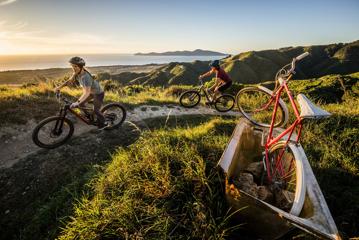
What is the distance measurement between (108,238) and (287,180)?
321 centimetres

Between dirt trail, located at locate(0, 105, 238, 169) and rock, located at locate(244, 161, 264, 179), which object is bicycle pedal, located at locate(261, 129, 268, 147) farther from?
dirt trail, located at locate(0, 105, 238, 169)

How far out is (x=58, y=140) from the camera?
759 centimetres

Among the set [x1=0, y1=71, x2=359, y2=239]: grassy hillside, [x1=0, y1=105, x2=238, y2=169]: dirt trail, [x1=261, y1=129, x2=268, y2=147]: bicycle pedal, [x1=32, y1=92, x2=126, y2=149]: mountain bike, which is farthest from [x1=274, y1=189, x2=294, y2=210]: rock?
[x1=32, y1=92, x2=126, y2=149]: mountain bike

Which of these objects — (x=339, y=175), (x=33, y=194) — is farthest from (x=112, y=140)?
(x=339, y=175)

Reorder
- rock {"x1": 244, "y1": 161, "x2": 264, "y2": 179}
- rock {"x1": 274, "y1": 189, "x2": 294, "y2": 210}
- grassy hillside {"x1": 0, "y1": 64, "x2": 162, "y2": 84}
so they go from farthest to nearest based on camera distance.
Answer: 1. grassy hillside {"x1": 0, "y1": 64, "x2": 162, "y2": 84}
2. rock {"x1": 244, "y1": 161, "x2": 264, "y2": 179}
3. rock {"x1": 274, "y1": 189, "x2": 294, "y2": 210}

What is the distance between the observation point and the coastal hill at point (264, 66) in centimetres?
8462

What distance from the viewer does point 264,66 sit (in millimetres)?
93062

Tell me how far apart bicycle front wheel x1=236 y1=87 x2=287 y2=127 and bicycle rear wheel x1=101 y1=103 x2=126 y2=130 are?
4427 millimetres

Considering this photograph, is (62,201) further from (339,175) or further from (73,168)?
(339,175)

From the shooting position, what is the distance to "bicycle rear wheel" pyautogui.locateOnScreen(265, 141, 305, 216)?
380cm

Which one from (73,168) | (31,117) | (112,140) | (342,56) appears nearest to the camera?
(73,168)

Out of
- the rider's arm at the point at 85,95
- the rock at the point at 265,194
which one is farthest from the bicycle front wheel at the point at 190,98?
the rock at the point at 265,194

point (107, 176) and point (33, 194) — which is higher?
point (107, 176)

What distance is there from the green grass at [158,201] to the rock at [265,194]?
2.44 ft
